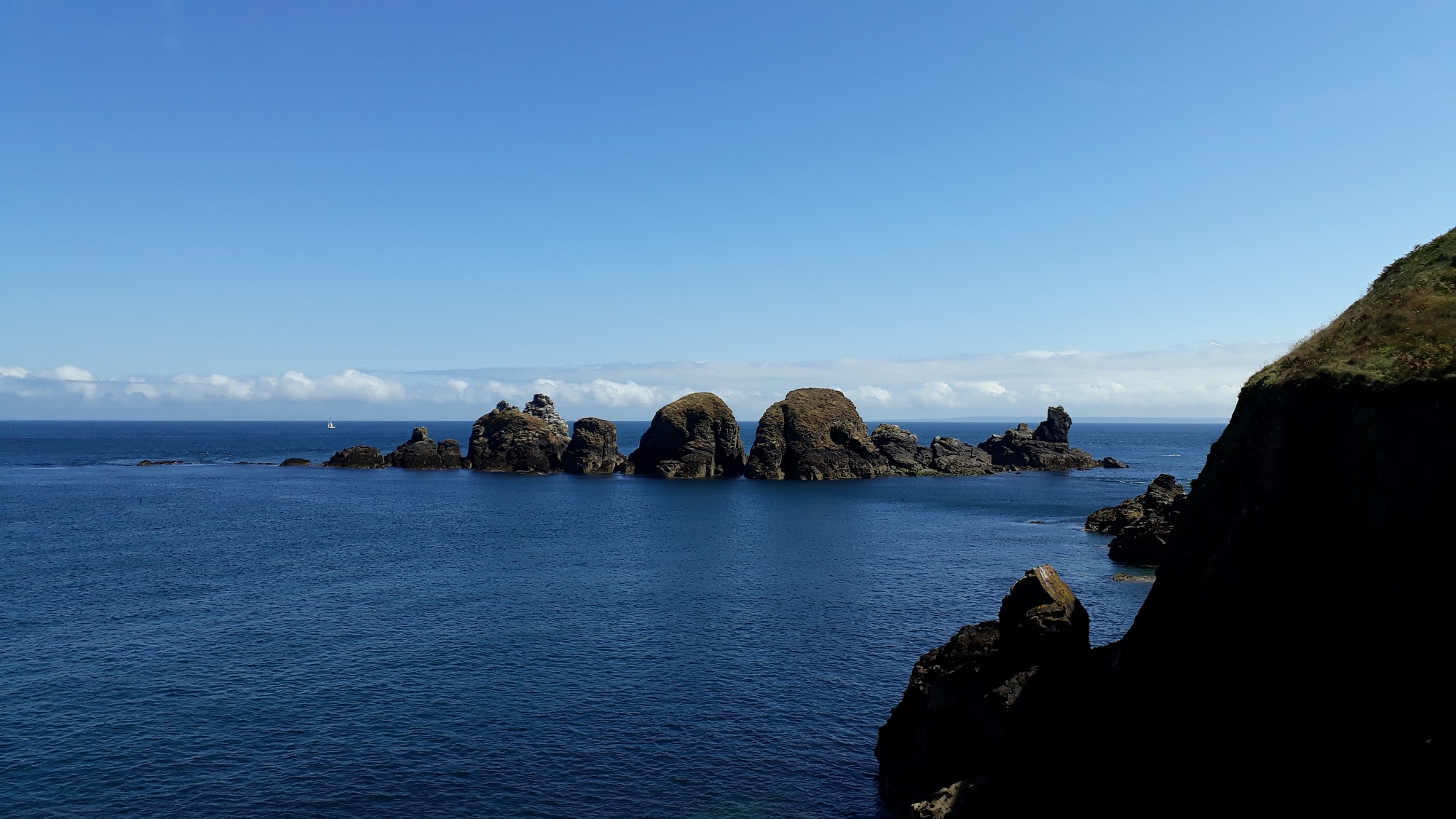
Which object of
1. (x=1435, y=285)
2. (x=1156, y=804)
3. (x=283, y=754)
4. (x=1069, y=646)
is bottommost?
(x=283, y=754)

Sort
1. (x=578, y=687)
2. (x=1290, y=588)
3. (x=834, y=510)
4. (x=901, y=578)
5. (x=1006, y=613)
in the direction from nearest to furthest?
(x=1290, y=588)
(x=1006, y=613)
(x=578, y=687)
(x=901, y=578)
(x=834, y=510)

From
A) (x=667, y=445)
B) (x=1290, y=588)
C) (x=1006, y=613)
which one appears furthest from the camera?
(x=667, y=445)

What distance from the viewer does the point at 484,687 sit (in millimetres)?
41344

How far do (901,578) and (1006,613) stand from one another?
34.2m

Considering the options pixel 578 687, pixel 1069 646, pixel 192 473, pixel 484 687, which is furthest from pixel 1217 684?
pixel 192 473

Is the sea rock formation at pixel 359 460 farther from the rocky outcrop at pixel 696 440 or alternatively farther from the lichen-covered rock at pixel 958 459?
the lichen-covered rock at pixel 958 459

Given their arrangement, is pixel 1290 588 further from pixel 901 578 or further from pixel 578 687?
pixel 901 578

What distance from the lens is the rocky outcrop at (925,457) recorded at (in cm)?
16725

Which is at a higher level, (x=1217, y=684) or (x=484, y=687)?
(x=1217, y=684)

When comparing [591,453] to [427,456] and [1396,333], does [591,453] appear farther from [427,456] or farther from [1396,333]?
[1396,333]

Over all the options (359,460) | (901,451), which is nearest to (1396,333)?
(901,451)

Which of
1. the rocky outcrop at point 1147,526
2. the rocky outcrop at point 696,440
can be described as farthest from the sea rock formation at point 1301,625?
the rocky outcrop at point 696,440

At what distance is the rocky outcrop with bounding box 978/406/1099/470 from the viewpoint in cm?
18112

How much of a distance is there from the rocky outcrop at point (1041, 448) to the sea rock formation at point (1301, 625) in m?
158
